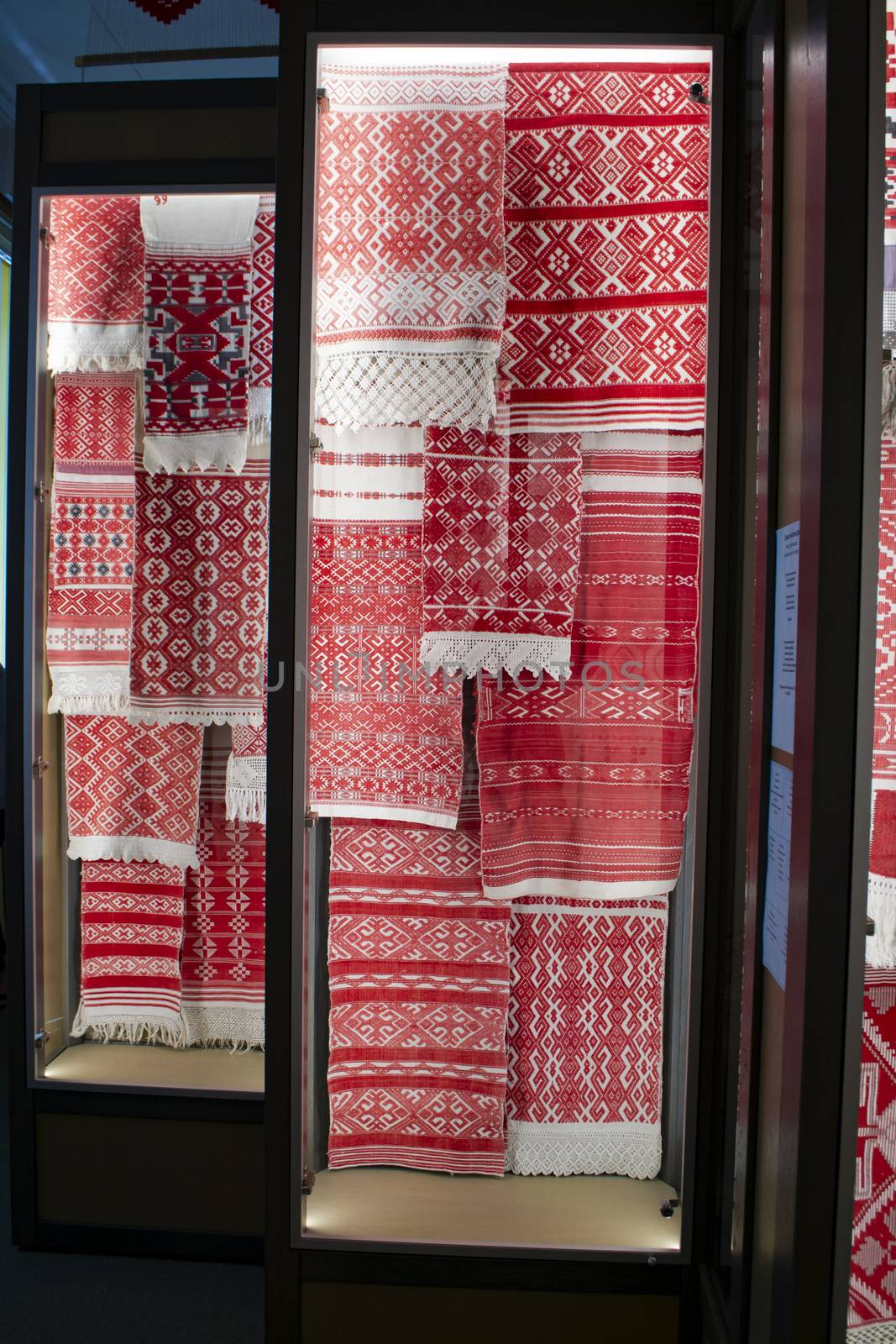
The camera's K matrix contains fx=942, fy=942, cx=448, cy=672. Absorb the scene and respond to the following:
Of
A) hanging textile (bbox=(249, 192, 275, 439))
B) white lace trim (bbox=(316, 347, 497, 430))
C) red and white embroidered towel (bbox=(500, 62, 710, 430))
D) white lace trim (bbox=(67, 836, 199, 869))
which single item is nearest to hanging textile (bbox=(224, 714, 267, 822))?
white lace trim (bbox=(67, 836, 199, 869))

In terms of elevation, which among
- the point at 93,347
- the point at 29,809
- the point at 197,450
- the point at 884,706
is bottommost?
the point at 29,809

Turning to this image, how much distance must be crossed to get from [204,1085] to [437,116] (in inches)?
83.6

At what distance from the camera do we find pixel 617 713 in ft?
6.05

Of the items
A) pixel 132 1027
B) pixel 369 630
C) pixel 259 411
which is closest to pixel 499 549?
pixel 369 630

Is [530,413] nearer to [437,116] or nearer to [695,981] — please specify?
[437,116]

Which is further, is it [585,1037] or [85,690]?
[85,690]

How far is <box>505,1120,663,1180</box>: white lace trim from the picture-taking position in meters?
1.89

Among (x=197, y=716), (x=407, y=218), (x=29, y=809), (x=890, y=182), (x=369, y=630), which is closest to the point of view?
(x=890, y=182)

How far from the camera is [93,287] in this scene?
2.25 m

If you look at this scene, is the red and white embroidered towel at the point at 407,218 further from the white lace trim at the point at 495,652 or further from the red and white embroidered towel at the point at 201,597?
the red and white embroidered towel at the point at 201,597

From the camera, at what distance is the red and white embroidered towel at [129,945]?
2369mm

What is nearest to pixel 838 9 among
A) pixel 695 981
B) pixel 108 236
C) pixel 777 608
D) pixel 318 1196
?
pixel 777 608

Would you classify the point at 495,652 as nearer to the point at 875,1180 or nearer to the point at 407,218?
the point at 407,218

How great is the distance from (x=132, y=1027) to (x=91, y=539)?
1226mm
